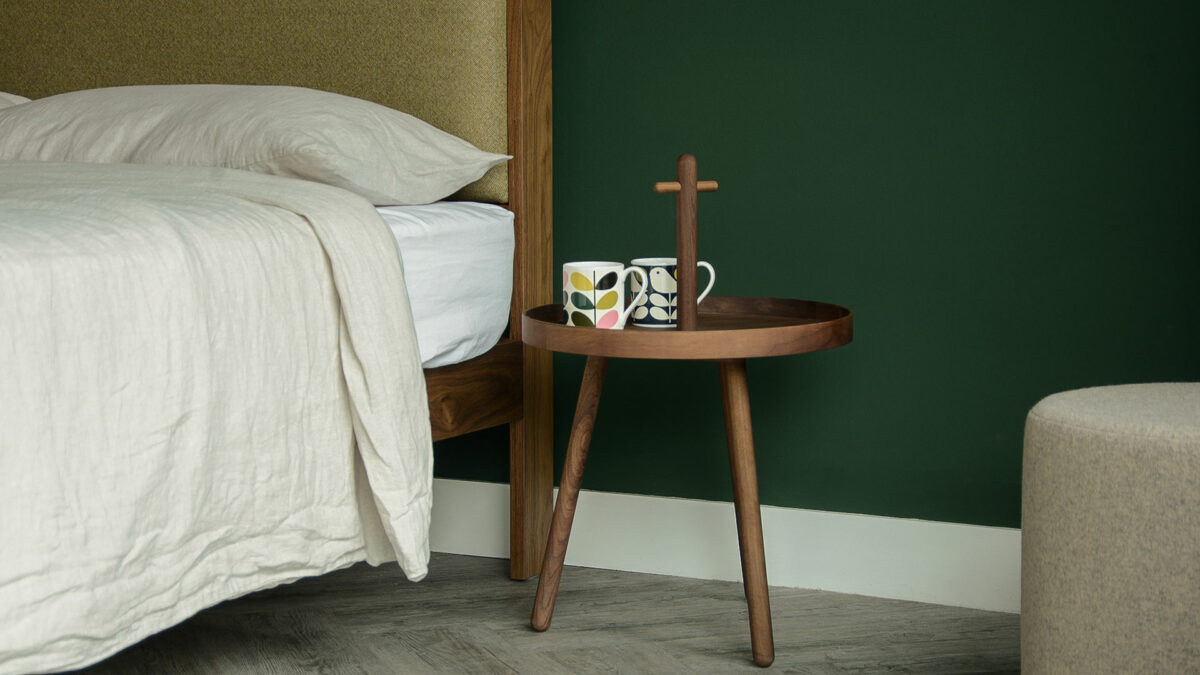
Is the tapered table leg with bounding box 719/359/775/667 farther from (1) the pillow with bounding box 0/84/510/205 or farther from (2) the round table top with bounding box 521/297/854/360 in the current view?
(1) the pillow with bounding box 0/84/510/205

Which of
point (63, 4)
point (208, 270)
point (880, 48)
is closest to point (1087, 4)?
point (880, 48)

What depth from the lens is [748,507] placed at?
155 cm

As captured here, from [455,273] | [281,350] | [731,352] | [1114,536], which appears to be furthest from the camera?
[455,273]

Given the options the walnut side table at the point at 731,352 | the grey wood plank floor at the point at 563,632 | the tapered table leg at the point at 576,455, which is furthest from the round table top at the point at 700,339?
the grey wood plank floor at the point at 563,632

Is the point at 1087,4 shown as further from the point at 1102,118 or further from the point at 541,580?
the point at 541,580

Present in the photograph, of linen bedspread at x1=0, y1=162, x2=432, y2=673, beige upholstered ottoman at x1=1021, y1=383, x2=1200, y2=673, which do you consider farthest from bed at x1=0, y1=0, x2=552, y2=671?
beige upholstered ottoman at x1=1021, y1=383, x2=1200, y2=673

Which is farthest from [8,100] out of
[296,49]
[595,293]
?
[595,293]

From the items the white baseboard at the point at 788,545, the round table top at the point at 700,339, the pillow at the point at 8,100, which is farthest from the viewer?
the pillow at the point at 8,100

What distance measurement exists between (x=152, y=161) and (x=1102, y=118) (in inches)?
54.5

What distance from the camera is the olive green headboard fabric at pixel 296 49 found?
1884 millimetres

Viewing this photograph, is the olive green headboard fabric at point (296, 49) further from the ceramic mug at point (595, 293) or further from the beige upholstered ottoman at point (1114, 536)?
the beige upholstered ottoman at point (1114, 536)

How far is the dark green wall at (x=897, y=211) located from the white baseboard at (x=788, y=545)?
3cm

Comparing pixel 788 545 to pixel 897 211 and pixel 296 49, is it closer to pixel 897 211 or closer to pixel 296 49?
pixel 897 211

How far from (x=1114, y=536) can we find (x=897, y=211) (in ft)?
2.69
